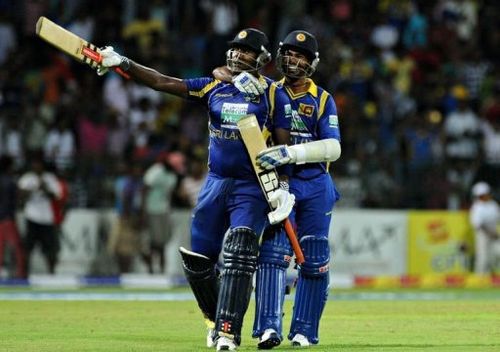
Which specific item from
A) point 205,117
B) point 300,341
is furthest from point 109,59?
point 205,117

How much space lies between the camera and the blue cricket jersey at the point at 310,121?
10680 millimetres

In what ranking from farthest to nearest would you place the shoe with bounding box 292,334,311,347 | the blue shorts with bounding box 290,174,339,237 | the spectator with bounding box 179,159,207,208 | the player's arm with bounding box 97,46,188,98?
the spectator with bounding box 179,159,207,208
the blue shorts with bounding box 290,174,339,237
the shoe with bounding box 292,334,311,347
the player's arm with bounding box 97,46,188,98

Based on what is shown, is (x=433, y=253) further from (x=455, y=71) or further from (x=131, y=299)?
(x=131, y=299)

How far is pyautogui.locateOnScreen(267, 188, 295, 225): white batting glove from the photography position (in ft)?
32.7

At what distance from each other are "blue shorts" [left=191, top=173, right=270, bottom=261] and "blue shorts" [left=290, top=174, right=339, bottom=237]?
0.50 meters

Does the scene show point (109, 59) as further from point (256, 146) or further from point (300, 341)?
point (300, 341)

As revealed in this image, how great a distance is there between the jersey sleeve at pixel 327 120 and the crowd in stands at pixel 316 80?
34.5 feet

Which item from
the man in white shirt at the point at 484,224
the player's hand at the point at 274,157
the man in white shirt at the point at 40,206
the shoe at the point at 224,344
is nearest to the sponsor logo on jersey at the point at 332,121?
the player's hand at the point at 274,157

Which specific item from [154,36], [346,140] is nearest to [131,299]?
[346,140]

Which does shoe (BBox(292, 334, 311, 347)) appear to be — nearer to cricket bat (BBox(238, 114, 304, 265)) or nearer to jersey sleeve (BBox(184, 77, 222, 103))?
cricket bat (BBox(238, 114, 304, 265))

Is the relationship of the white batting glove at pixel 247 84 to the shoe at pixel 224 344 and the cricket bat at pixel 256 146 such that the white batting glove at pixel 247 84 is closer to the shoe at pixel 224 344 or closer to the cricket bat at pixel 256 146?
the cricket bat at pixel 256 146

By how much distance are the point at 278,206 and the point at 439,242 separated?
12.8 metres

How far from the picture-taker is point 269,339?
10031mm

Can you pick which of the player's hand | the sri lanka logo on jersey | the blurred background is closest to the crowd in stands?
the blurred background
